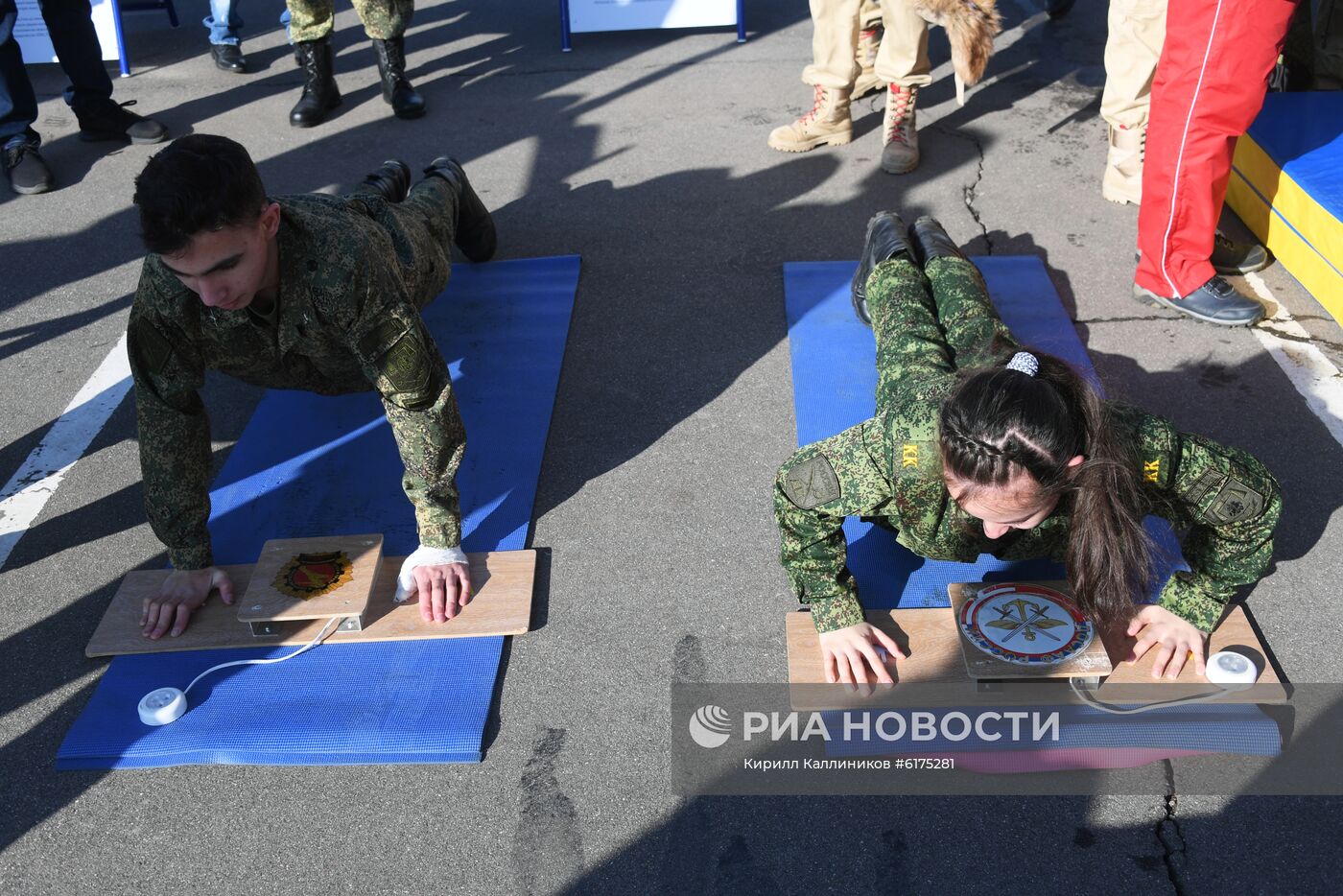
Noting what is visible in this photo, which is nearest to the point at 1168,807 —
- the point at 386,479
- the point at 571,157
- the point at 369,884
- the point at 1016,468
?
the point at 1016,468

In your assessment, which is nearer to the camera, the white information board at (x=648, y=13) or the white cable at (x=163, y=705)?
the white cable at (x=163, y=705)

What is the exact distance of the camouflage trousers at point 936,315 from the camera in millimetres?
2684

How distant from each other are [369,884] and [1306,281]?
11.0ft

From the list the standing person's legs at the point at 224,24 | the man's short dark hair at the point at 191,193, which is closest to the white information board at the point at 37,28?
A: the standing person's legs at the point at 224,24

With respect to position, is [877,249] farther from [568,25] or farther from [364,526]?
[568,25]

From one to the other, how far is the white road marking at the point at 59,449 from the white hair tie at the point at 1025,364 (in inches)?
101

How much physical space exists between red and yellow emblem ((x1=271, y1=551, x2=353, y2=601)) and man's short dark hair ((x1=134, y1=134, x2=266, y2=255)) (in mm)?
846

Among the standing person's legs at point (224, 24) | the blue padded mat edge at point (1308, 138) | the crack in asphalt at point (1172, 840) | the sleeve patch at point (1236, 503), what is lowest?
the crack in asphalt at point (1172, 840)

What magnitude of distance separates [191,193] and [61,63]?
3.74m

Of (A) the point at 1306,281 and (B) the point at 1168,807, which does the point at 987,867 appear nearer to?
(B) the point at 1168,807

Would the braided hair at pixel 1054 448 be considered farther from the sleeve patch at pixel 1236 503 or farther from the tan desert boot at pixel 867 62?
the tan desert boot at pixel 867 62

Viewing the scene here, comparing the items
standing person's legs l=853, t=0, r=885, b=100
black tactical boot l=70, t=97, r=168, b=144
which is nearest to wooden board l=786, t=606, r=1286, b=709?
standing person's legs l=853, t=0, r=885, b=100

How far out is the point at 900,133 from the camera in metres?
4.49

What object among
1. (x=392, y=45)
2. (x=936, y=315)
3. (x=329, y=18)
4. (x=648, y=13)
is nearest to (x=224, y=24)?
(x=329, y=18)
